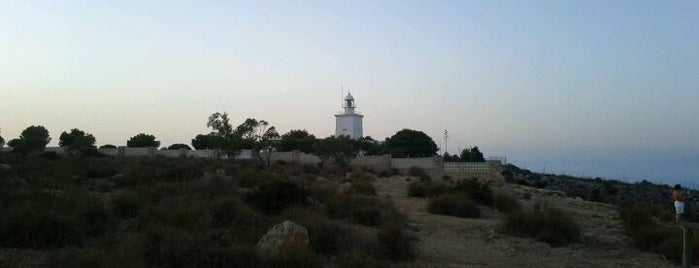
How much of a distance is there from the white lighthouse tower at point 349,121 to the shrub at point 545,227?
318 ft

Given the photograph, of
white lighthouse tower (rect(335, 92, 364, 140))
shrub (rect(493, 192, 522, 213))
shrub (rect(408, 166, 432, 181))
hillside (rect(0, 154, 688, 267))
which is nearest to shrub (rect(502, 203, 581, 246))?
hillside (rect(0, 154, 688, 267))

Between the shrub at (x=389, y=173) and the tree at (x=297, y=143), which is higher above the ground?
the tree at (x=297, y=143)

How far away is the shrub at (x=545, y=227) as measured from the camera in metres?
19.0

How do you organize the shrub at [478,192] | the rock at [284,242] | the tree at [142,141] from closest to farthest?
the rock at [284,242] < the shrub at [478,192] < the tree at [142,141]

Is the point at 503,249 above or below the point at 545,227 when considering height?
below

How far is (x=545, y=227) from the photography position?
64.3 ft

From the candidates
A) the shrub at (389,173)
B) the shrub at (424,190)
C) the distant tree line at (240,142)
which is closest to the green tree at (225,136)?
the distant tree line at (240,142)

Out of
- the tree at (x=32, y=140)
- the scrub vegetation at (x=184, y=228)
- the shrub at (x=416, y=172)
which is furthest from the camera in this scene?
the tree at (x=32, y=140)

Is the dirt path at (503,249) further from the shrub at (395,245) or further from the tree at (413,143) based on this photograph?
the tree at (413,143)

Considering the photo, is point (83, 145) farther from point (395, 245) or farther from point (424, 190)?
point (395, 245)

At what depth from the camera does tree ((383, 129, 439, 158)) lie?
104m

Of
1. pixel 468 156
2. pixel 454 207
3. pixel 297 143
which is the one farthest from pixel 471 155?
pixel 454 207

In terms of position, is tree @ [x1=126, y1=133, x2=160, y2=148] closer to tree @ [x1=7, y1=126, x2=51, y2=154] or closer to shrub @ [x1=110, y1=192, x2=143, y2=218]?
tree @ [x1=7, y1=126, x2=51, y2=154]

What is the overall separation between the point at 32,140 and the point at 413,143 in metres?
55.3
